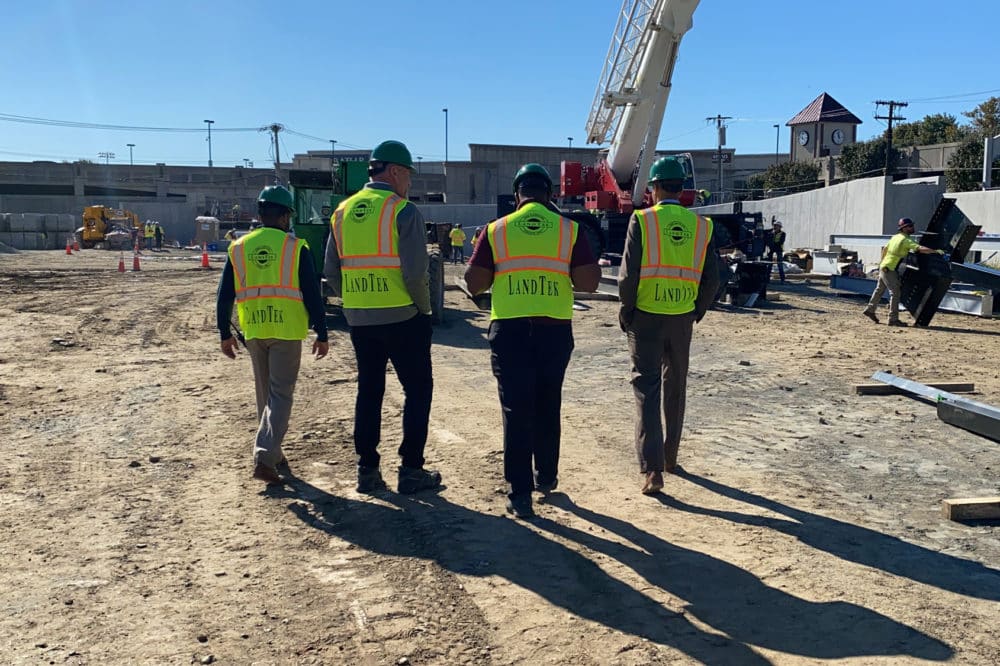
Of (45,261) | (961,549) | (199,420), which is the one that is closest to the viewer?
(961,549)

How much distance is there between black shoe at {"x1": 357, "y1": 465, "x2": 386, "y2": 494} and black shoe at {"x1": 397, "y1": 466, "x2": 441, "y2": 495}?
137 mm

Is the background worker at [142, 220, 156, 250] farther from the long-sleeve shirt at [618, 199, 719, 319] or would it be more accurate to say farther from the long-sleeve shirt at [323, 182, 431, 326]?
the long-sleeve shirt at [618, 199, 719, 319]

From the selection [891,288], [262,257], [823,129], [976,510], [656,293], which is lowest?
[976,510]

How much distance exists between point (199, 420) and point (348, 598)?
3935 mm

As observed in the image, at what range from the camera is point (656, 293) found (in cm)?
506

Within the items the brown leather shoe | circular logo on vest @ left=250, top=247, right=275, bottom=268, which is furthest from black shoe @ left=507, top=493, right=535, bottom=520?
circular logo on vest @ left=250, top=247, right=275, bottom=268

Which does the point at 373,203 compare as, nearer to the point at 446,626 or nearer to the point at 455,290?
the point at 446,626

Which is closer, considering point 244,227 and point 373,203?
point 373,203

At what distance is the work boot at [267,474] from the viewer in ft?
17.1

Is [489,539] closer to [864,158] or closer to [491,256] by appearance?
[491,256]

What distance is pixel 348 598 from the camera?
368 centimetres

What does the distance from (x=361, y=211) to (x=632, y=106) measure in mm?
15391

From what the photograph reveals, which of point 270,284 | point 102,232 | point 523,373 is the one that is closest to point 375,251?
point 270,284

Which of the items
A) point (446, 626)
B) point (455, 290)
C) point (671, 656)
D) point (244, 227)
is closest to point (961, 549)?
point (671, 656)
